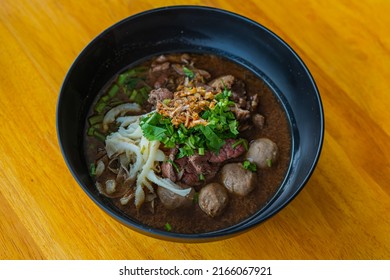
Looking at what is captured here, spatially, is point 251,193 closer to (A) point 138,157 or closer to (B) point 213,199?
(B) point 213,199

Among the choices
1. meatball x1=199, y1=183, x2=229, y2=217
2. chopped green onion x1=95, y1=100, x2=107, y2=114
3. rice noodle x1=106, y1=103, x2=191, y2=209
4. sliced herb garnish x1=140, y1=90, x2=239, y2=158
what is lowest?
chopped green onion x1=95, y1=100, x2=107, y2=114

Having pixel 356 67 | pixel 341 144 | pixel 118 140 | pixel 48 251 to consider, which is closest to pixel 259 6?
pixel 356 67

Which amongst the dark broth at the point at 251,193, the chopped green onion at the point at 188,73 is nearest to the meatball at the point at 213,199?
the dark broth at the point at 251,193

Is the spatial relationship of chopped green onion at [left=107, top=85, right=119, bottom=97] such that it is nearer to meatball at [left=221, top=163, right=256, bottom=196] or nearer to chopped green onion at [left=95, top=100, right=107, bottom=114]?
chopped green onion at [left=95, top=100, right=107, bottom=114]

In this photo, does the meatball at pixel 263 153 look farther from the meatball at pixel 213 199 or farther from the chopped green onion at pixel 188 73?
the chopped green onion at pixel 188 73

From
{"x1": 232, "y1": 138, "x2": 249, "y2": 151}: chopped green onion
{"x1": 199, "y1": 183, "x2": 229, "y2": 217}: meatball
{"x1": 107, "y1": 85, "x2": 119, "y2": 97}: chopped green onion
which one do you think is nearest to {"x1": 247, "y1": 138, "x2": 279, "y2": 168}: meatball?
{"x1": 232, "y1": 138, "x2": 249, "y2": 151}: chopped green onion

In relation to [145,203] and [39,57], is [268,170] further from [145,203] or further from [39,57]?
[39,57]
